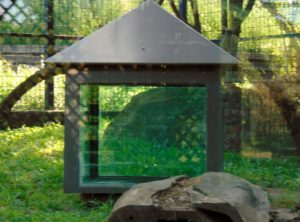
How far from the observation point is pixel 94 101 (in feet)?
15.7

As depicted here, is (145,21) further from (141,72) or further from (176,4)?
(176,4)

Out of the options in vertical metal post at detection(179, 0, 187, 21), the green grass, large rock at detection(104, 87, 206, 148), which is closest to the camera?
the green grass

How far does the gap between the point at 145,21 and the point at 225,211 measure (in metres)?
1.74

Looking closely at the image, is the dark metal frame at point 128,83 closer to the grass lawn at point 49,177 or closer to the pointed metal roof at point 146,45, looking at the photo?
the pointed metal roof at point 146,45

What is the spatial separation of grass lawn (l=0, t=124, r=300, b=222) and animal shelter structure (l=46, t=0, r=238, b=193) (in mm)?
280

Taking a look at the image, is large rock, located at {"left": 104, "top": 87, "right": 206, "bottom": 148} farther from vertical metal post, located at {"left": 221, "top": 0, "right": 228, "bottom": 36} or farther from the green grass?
vertical metal post, located at {"left": 221, "top": 0, "right": 228, "bottom": 36}

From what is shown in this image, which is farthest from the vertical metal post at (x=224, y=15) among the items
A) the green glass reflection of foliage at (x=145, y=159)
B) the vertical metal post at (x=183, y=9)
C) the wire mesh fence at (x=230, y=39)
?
the green glass reflection of foliage at (x=145, y=159)

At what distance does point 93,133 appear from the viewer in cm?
481

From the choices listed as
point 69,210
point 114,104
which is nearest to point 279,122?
point 114,104

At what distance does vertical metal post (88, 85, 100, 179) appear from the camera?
4777 mm

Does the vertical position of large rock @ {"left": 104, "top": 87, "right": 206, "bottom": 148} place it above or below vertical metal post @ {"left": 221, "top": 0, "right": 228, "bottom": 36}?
below

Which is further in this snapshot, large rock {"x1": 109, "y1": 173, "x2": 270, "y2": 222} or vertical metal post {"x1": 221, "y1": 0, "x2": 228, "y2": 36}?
vertical metal post {"x1": 221, "y1": 0, "x2": 228, "y2": 36}

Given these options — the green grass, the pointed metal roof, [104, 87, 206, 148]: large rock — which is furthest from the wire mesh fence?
the pointed metal roof

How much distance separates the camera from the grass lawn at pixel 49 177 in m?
4.51
